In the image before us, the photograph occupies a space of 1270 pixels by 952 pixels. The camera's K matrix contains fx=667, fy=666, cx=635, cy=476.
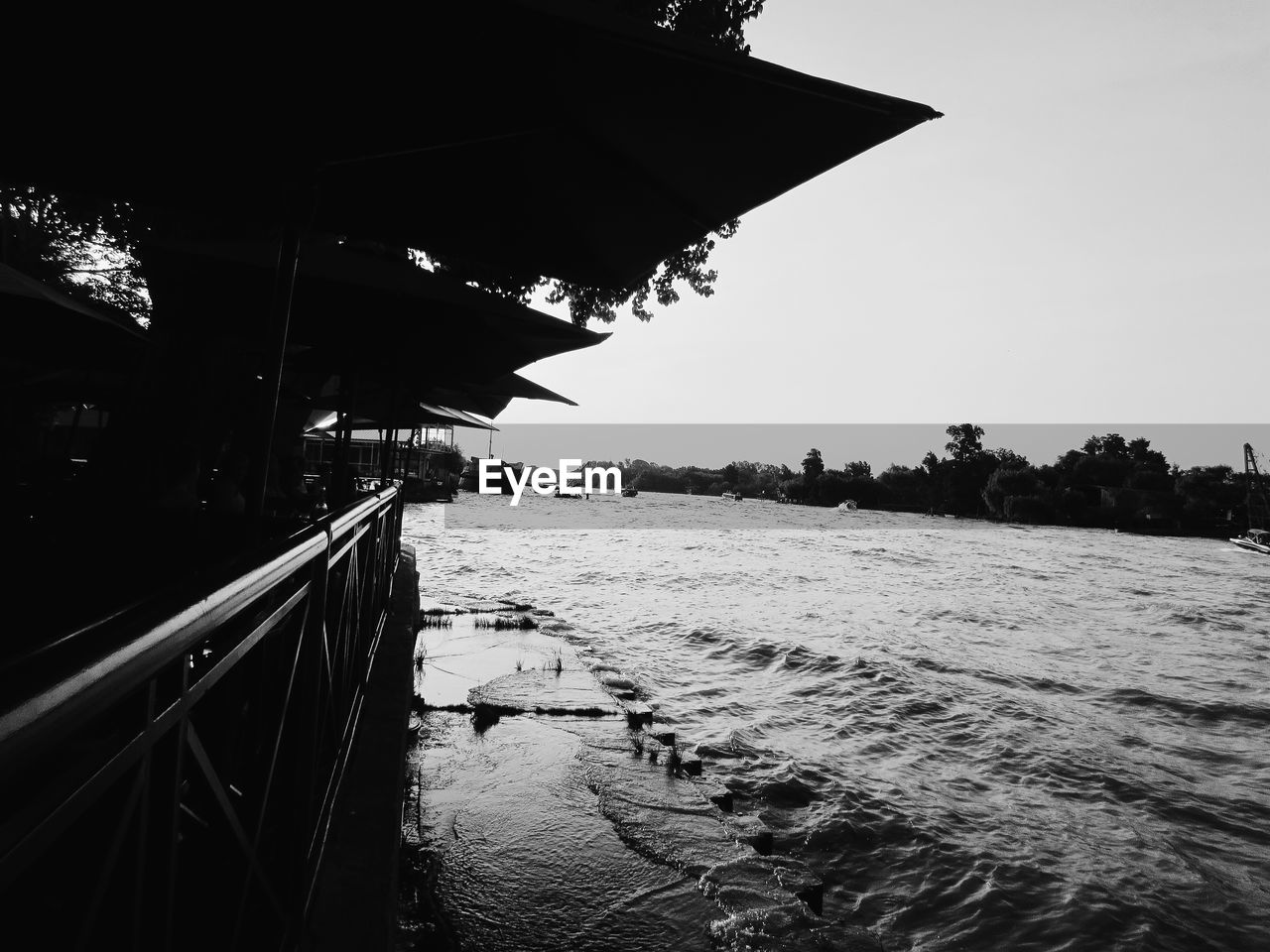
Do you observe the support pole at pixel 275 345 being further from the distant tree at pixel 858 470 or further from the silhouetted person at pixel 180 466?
the distant tree at pixel 858 470

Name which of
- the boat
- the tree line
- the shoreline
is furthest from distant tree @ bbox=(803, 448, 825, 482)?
the shoreline

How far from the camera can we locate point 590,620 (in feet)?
41.6

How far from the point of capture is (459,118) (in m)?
2.48

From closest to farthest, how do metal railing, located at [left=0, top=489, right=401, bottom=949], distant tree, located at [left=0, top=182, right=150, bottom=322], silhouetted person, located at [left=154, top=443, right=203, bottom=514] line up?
metal railing, located at [left=0, top=489, right=401, bottom=949], silhouetted person, located at [left=154, top=443, right=203, bottom=514], distant tree, located at [left=0, top=182, right=150, bottom=322]

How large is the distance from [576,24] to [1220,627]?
70.7 feet

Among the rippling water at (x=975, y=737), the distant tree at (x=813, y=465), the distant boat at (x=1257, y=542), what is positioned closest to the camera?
the rippling water at (x=975, y=737)

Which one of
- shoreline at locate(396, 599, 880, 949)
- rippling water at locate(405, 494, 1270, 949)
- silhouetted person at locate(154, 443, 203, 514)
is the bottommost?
rippling water at locate(405, 494, 1270, 949)

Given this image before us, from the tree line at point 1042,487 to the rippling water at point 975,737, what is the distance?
62130mm

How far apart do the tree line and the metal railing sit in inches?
3287

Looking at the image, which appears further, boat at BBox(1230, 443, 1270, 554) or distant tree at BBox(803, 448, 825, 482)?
distant tree at BBox(803, 448, 825, 482)

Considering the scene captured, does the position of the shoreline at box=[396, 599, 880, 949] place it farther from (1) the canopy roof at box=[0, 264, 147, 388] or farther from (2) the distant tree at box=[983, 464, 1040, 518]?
(2) the distant tree at box=[983, 464, 1040, 518]

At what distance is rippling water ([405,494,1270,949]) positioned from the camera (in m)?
4.73

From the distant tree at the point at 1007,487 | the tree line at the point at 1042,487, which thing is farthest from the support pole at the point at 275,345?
the distant tree at the point at 1007,487

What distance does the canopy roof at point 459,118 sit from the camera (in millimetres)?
2086
